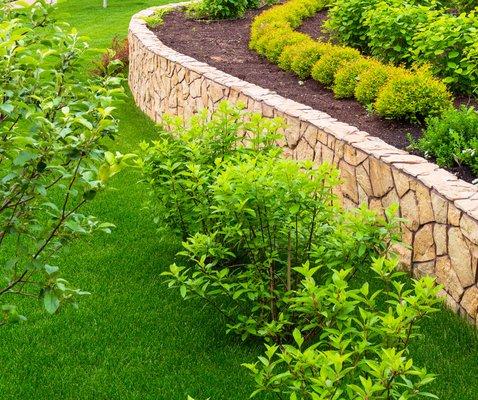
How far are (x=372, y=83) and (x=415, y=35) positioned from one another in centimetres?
99

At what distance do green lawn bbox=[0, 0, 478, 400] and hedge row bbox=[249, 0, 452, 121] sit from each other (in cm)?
222

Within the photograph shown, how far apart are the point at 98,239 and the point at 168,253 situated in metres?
0.65


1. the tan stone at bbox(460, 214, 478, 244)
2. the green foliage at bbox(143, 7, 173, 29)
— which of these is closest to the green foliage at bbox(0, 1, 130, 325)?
the tan stone at bbox(460, 214, 478, 244)

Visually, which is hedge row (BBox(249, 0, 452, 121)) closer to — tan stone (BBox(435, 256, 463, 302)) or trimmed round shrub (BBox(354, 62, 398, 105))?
trimmed round shrub (BBox(354, 62, 398, 105))

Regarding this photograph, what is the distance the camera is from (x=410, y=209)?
5.15 meters

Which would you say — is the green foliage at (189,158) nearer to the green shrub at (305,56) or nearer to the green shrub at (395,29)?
the green shrub at (395,29)

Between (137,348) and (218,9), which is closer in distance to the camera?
(137,348)

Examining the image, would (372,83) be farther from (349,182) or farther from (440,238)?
(440,238)

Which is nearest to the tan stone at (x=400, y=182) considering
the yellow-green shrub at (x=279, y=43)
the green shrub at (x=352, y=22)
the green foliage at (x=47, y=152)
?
the green foliage at (x=47, y=152)

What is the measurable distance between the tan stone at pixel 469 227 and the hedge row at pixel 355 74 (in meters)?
2.03

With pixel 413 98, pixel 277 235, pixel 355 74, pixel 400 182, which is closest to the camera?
pixel 277 235

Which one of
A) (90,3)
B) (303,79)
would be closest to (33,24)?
(303,79)

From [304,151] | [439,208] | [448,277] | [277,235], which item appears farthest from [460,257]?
[304,151]

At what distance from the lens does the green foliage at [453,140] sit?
218 inches
